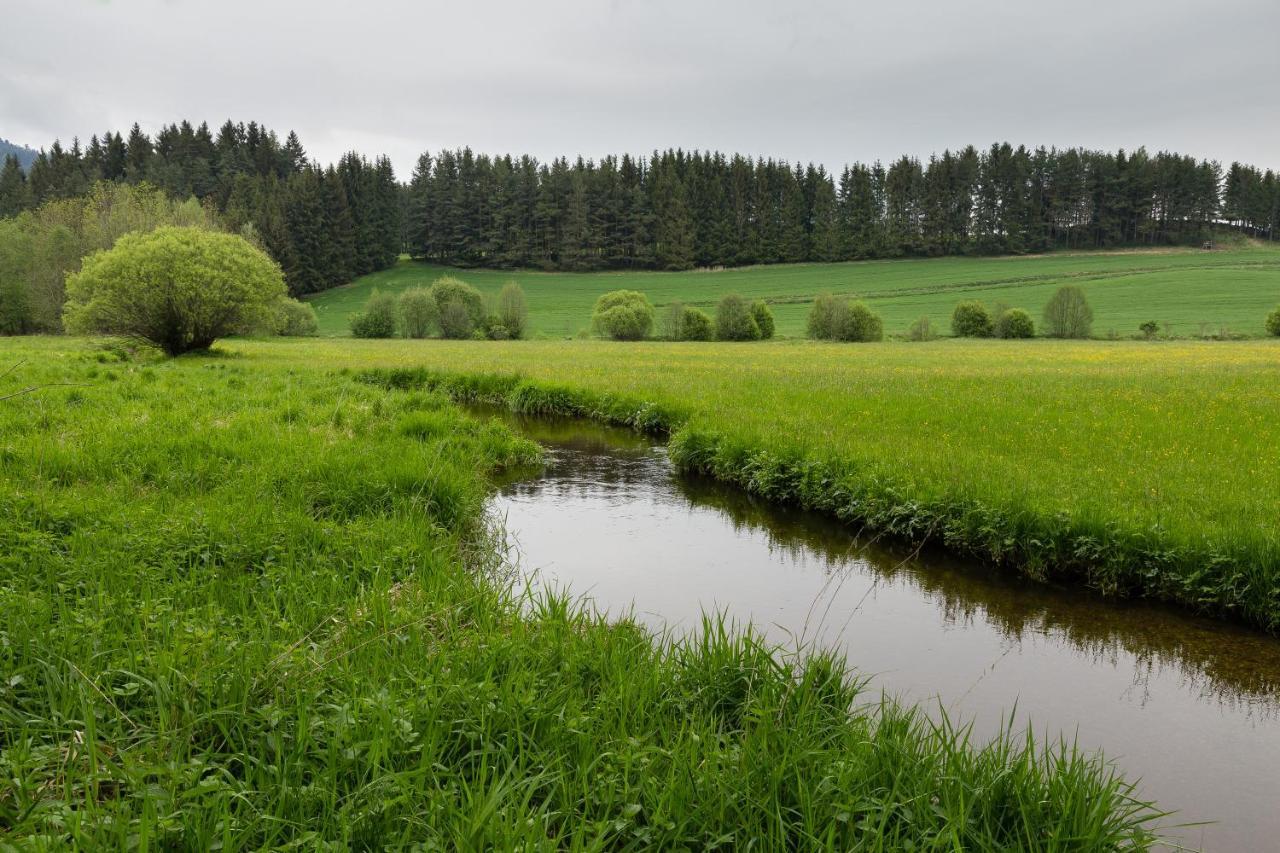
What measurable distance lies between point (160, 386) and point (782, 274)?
315 feet

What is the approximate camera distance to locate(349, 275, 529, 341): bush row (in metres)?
60.9

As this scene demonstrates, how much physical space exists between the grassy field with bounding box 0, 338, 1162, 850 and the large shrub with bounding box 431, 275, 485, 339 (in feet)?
187

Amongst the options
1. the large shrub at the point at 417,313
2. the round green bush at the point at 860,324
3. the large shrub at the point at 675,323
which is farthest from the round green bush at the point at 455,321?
the round green bush at the point at 860,324

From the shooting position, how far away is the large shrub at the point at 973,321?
193 feet

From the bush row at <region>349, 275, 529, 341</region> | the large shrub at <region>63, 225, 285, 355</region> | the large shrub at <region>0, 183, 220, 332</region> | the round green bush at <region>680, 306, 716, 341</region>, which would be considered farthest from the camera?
the bush row at <region>349, 275, 529, 341</region>

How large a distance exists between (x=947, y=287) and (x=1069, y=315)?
3129 centimetres

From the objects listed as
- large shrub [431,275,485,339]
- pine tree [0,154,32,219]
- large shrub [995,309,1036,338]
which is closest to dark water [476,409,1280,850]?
large shrub [431,275,485,339]

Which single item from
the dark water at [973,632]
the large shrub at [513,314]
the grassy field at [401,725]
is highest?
the large shrub at [513,314]

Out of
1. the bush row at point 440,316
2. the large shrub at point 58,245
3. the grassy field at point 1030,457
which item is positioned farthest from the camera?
the bush row at point 440,316

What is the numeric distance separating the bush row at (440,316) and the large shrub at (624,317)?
6.55 m

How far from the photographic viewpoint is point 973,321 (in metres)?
59.2

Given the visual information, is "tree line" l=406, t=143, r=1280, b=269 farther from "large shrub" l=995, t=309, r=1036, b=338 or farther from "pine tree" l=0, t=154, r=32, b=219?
"large shrub" l=995, t=309, r=1036, b=338

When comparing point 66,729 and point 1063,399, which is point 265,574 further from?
point 1063,399

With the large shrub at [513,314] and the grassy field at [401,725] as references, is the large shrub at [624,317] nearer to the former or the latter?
the large shrub at [513,314]
